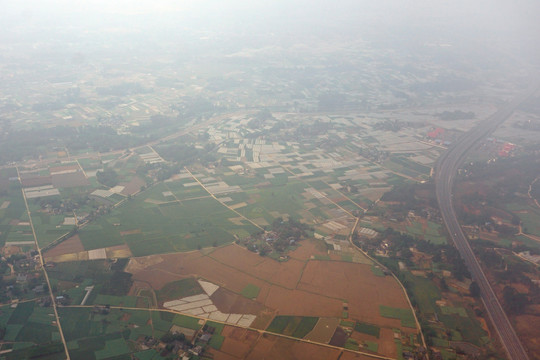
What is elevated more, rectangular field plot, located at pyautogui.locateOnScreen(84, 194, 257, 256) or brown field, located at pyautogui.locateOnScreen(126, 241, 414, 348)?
brown field, located at pyautogui.locateOnScreen(126, 241, 414, 348)

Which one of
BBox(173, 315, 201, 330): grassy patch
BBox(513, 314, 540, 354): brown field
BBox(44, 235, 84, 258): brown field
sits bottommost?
BBox(44, 235, 84, 258): brown field

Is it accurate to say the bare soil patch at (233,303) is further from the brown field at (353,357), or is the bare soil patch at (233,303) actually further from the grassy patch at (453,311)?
the grassy patch at (453,311)

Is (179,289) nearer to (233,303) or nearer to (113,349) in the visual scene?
(233,303)

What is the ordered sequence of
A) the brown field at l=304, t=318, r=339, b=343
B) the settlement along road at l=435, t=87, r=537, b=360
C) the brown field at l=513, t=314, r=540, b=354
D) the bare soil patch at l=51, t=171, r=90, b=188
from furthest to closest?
1. the bare soil patch at l=51, t=171, r=90, b=188
2. the settlement along road at l=435, t=87, r=537, b=360
3. the brown field at l=513, t=314, r=540, b=354
4. the brown field at l=304, t=318, r=339, b=343

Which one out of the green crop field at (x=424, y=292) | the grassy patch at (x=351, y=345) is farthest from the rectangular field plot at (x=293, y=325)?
the green crop field at (x=424, y=292)

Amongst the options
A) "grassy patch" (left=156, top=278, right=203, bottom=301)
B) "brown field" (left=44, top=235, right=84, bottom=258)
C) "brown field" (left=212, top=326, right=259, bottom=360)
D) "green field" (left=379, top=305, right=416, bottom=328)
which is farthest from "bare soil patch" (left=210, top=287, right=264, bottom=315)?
"brown field" (left=44, top=235, right=84, bottom=258)

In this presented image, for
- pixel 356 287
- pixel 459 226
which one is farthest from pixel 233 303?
pixel 459 226

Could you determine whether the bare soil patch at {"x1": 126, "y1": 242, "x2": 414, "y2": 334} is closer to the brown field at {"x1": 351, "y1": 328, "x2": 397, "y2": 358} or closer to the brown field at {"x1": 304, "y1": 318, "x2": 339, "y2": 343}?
the brown field at {"x1": 304, "y1": 318, "x2": 339, "y2": 343}
